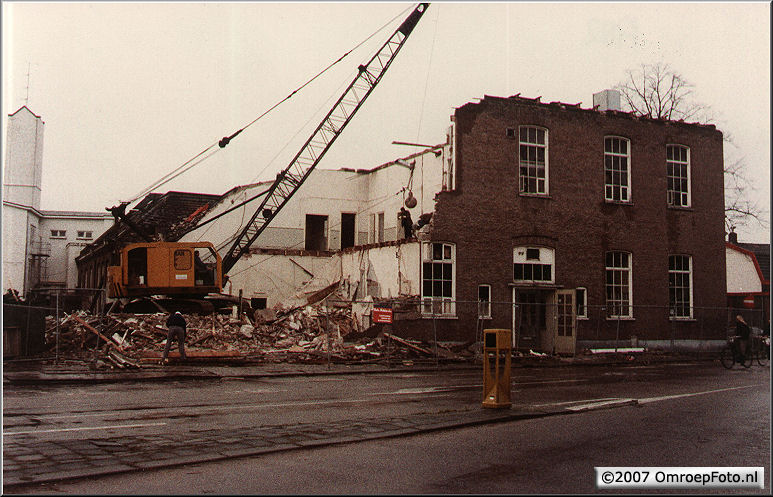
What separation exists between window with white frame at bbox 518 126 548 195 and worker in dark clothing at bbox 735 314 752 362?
997 cm

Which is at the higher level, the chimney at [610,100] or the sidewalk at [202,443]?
the chimney at [610,100]

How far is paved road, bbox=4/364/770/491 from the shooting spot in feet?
25.4

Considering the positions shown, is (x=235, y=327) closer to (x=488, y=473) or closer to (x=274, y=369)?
(x=274, y=369)

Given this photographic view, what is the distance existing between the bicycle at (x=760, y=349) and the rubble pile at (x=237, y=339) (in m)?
9.87

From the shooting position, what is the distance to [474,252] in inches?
1132

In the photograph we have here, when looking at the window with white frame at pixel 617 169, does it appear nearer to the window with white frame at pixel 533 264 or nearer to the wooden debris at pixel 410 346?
the window with white frame at pixel 533 264

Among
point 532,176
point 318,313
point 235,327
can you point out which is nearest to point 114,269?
point 235,327

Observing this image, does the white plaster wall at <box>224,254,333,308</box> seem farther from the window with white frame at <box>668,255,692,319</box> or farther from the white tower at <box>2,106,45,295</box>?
the window with white frame at <box>668,255,692,319</box>

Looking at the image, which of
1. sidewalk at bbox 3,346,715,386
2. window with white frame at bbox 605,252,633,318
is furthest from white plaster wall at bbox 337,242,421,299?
window with white frame at bbox 605,252,633,318

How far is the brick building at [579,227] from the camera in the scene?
93.9 feet

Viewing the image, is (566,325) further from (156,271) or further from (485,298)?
(156,271)

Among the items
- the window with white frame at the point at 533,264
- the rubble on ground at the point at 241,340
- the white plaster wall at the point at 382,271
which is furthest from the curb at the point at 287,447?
the window with white frame at the point at 533,264

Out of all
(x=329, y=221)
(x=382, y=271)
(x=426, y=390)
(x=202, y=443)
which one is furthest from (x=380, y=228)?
(x=202, y=443)

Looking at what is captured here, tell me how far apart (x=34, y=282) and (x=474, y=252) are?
15.6 meters
